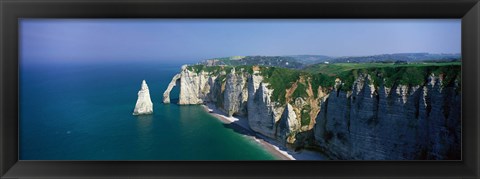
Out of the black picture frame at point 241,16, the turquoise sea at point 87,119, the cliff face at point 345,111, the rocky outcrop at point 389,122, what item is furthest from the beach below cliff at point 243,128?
the black picture frame at point 241,16

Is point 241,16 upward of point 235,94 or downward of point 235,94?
upward

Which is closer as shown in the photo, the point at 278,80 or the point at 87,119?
the point at 87,119

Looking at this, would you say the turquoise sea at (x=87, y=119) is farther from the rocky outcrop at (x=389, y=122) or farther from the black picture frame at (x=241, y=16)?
the rocky outcrop at (x=389, y=122)

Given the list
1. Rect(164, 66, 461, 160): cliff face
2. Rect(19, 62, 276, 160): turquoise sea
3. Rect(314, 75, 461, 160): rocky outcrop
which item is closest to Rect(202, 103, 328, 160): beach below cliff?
Rect(164, 66, 461, 160): cliff face

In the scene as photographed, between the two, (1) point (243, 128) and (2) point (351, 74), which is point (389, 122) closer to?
(2) point (351, 74)

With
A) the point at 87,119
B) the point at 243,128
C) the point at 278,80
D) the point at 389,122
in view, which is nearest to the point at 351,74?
the point at 389,122

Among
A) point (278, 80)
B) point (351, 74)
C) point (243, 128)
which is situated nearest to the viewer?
point (351, 74)

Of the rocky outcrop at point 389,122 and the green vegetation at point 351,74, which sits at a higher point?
the green vegetation at point 351,74

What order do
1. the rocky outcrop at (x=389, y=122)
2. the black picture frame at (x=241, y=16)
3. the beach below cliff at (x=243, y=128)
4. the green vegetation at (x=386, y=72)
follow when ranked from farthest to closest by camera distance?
the beach below cliff at (x=243, y=128)
the green vegetation at (x=386, y=72)
the rocky outcrop at (x=389, y=122)
the black picture frame at (x=241, y=16)
